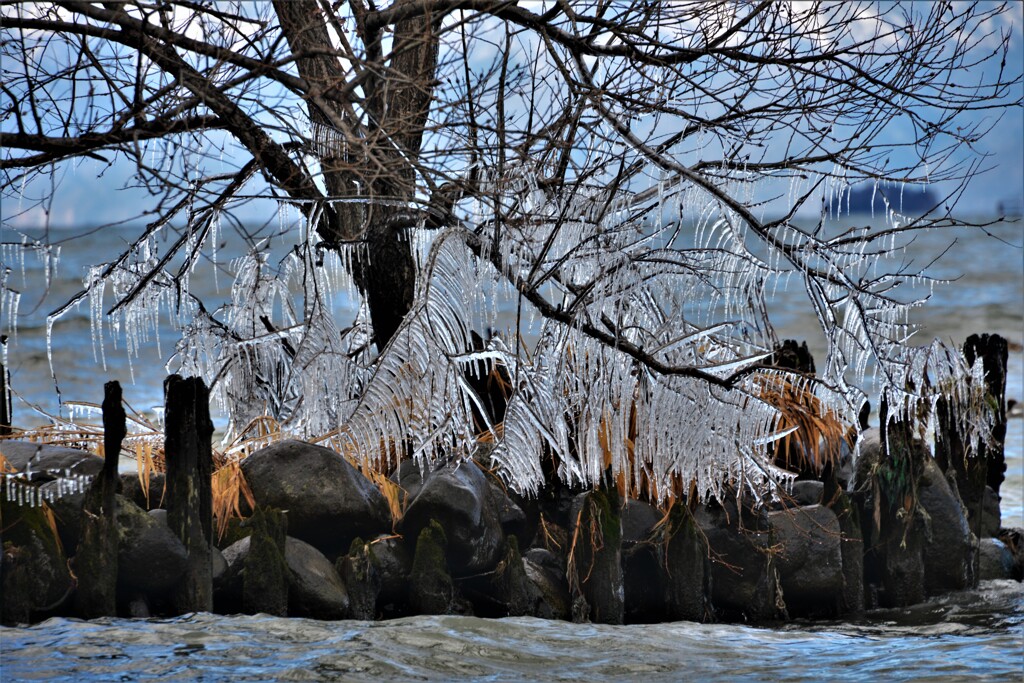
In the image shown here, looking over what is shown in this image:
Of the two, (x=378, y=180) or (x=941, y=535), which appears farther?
(x=941, y=535)

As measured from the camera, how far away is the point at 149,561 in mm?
7027

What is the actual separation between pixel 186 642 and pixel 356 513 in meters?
1.38

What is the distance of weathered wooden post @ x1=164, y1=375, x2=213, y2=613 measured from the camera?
23.0 feet

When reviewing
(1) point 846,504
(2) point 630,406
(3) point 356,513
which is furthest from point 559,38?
(1) point 846,504

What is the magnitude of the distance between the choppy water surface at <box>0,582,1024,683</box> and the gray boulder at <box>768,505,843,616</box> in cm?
47

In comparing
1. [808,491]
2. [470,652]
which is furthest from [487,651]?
[808,491]

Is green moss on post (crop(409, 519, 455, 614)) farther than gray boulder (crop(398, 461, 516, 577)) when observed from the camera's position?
No

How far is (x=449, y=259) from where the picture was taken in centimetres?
783

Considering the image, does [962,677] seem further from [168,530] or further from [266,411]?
[266,411]

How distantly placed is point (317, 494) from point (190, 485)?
0.84 meters

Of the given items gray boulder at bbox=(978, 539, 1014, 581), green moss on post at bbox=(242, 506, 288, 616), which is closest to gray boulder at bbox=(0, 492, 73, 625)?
green moss on post at bbox=(242, 506, 288, 616)

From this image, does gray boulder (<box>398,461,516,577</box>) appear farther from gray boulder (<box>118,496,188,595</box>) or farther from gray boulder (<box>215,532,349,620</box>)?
gray boulder (<box>118,496,188,595</box>)

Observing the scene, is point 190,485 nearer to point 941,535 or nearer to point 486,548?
point 486,548

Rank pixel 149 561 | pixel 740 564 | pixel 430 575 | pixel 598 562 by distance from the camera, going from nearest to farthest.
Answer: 1. pixel 149 561
2. pixel 430 575
3. pixel 598 562
4. pixel 740 564
